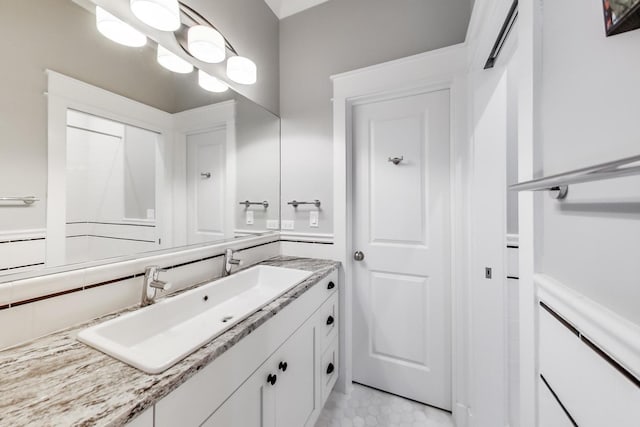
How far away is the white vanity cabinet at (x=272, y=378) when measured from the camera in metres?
0.69

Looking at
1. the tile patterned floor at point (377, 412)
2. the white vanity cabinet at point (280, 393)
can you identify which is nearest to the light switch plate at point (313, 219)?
the white vanity cabinet at point (280, 393)

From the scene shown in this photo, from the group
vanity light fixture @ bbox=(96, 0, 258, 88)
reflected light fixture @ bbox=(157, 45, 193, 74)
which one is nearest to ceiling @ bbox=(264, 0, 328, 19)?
vanity light fixture @ bbox=(96, 0, 258, 88)

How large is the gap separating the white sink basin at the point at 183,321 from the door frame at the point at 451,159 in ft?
1.85

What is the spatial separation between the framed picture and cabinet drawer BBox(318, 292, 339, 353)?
4.82 ft

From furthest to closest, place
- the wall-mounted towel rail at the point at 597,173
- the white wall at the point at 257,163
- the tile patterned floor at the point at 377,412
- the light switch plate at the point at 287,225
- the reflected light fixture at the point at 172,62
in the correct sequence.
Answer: the light switch plate at the point at 287,225
the white wall at the point at 257,163
the tile patterned floor at the point at 377,412
the reflected light fixture at the point at 172,62
the wall-mounted towel rail at the point at 597,173

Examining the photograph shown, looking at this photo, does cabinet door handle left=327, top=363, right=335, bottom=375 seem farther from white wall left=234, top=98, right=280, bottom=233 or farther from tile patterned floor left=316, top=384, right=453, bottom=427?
white wall left=234, top=98, right=280, bottom=233

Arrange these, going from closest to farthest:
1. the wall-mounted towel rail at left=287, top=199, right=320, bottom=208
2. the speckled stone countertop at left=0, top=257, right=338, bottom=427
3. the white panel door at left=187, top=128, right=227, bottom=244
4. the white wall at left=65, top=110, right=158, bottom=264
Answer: the speckled stone countertop at left=0, top=257, right=338, bottom=427 → the white wall at left=65, top=110, right=158, bottom=264 → the white panel door at left=187, top=128, right=227, bottom=244 → the wall-mounted towel rail at left=287, top=199, right=320, bottom=208

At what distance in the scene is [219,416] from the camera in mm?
758

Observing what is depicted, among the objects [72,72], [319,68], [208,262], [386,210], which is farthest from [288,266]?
[319,68]

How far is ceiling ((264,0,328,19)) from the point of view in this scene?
76.7 inches

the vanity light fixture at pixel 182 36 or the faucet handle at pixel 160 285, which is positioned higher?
the vanity light fixture at pixel 182 36

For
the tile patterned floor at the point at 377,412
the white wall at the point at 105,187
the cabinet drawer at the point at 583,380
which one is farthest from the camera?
the tile patterned floor at the point at 377,412

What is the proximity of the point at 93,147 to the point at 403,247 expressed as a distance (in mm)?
1714

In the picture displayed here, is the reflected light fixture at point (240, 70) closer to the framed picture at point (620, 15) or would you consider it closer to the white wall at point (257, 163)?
the white wall at point (257, 163)
